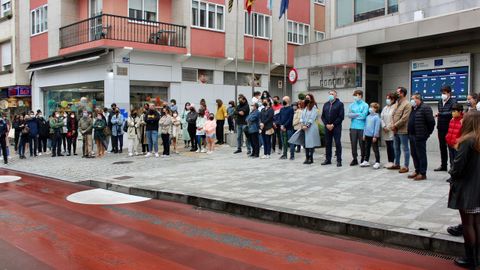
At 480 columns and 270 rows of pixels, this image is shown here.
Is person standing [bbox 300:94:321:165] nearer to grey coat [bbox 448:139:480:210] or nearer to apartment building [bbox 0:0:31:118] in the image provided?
grey coat [bbox 448:139:480:210]

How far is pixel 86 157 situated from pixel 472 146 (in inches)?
579

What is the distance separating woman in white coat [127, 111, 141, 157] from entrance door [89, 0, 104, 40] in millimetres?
6246

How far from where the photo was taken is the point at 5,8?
100ft

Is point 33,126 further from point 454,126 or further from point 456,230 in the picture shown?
point 456,230

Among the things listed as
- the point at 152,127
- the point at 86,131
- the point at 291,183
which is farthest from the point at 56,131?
the point at 291,183

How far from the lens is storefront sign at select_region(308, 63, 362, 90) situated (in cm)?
1672

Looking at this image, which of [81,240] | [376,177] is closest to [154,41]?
[376,177]

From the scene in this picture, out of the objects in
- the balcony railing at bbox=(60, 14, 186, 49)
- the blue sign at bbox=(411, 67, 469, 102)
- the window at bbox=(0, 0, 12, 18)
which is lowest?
the blue sign at bbox=(411, 67, 469, 102)

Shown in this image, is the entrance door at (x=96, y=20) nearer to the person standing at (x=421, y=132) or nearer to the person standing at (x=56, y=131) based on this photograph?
the person standing at (x=56, y=131)

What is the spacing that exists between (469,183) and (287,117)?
8742mm

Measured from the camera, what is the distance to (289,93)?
31078 mm

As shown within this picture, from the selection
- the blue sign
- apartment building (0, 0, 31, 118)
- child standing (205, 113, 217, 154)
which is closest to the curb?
child standing (205, 113, 217, 154)

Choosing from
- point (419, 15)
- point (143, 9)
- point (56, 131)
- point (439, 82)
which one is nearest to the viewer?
point (439, 82)

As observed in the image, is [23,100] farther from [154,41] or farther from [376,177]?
[376,177]
